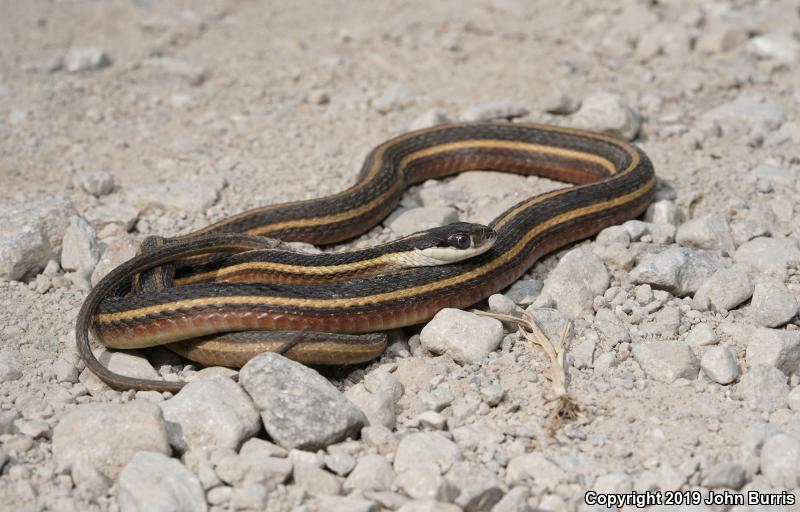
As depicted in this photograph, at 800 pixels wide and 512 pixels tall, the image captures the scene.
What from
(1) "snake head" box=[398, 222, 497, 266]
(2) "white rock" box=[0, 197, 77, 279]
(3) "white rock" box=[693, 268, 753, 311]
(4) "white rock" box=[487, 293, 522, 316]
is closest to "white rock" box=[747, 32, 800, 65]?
(3) "white rock" box=[693, 268, 753, 311]

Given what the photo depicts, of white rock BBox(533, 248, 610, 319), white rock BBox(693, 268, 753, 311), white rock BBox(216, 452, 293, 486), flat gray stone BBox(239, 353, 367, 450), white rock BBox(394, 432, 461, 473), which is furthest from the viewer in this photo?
white rock BBox(533, 248, 610, 319)

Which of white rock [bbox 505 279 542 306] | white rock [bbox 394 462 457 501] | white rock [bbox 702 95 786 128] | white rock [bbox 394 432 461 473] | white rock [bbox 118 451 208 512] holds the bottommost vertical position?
white rock [bbox 505 279 542 306]

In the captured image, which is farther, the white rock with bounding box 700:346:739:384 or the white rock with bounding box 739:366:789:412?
the white rock with bounding box 700:346:739:384

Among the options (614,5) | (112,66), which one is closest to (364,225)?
(112,66)

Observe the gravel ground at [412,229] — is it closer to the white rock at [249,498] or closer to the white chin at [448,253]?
the white rock at [249,498]

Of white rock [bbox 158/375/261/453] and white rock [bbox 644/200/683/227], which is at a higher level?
white rock [bbox 158/375/261/453]

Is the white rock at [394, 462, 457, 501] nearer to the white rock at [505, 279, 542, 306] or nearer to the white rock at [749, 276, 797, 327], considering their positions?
the white rock at [505, 279, 542, 306]

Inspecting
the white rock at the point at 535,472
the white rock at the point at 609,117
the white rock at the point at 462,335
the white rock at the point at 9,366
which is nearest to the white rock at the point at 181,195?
the white rock at the point at 9,366
